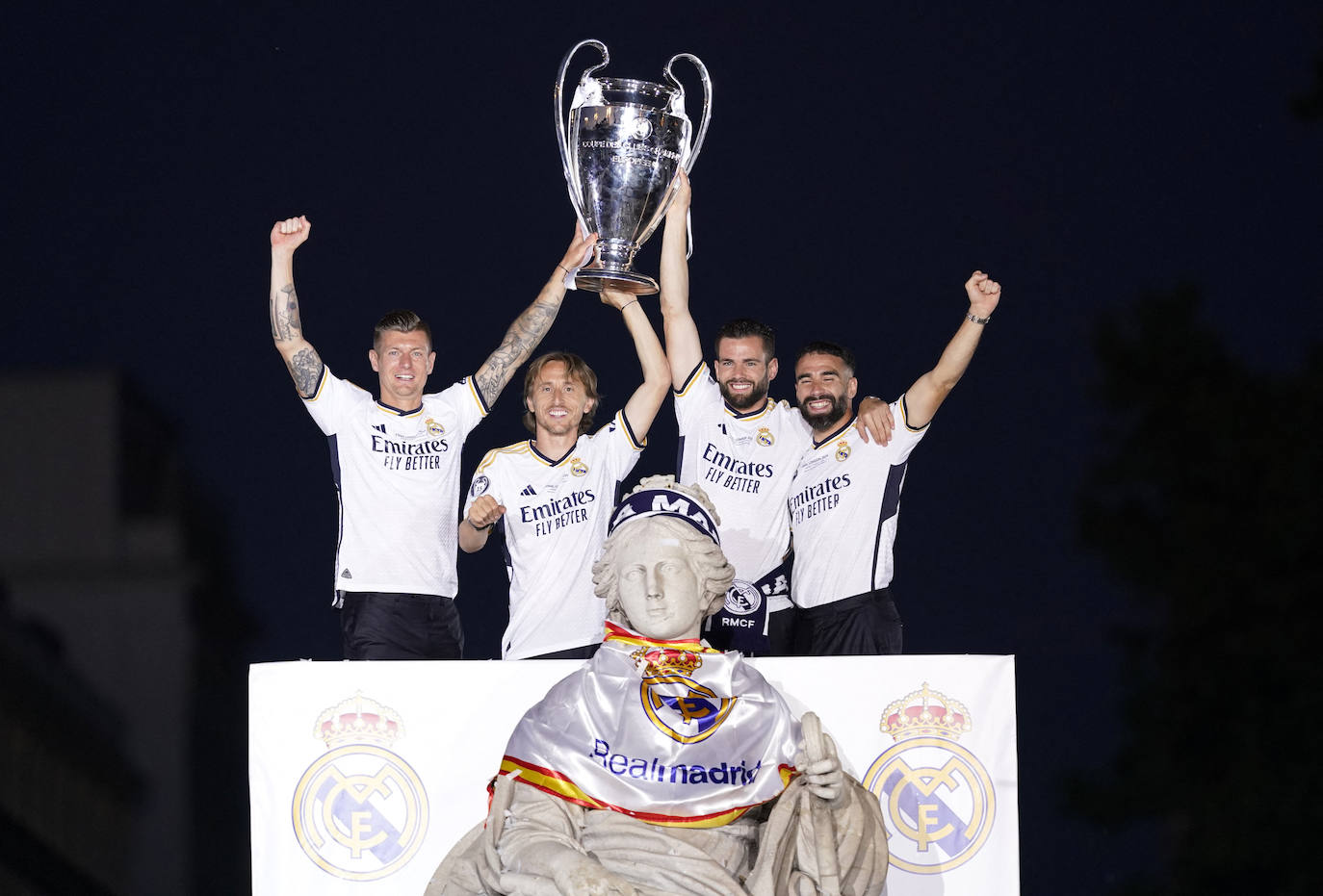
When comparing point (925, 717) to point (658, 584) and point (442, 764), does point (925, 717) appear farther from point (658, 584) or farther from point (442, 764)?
point (442, 764)

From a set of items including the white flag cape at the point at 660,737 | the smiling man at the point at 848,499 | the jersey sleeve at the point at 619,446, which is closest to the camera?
the white flag cape at the point at 660,737

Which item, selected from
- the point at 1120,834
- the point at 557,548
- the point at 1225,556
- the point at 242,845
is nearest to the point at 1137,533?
the point at 1225,556

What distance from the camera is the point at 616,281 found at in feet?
14.9

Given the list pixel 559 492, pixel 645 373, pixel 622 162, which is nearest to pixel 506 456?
pixel 559 492

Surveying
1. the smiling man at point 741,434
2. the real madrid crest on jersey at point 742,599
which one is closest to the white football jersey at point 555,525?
the smiling man at point 741,434

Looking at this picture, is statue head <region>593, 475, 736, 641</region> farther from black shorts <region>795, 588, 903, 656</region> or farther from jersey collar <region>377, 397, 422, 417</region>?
jersey collar <region>377, 397, 422, 417</region>

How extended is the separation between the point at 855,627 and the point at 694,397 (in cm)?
86

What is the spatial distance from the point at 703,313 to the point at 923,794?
6.87 feet

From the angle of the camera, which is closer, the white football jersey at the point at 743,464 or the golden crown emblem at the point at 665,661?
the golden crown emblem at the point at 665,661

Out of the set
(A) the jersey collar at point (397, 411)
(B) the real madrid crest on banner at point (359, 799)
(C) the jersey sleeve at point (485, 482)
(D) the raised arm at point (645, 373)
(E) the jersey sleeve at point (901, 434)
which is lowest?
(B) the real madrid crest on banner at point (359, 799)

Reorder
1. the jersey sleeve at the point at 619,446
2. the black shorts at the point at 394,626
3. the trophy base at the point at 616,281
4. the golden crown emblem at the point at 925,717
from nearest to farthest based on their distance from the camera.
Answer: the golden crown emblem at the point at 925,717 < the trophy base at the point at 616,281 < the black shorts at the point at 394,626 < the jersey sleeve at the point at 619,446

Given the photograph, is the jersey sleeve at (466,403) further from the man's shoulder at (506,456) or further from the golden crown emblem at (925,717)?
the golden crown emblem at (925,717)

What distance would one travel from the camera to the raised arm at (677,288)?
16.0 feet

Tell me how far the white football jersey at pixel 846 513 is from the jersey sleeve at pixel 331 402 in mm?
1368
